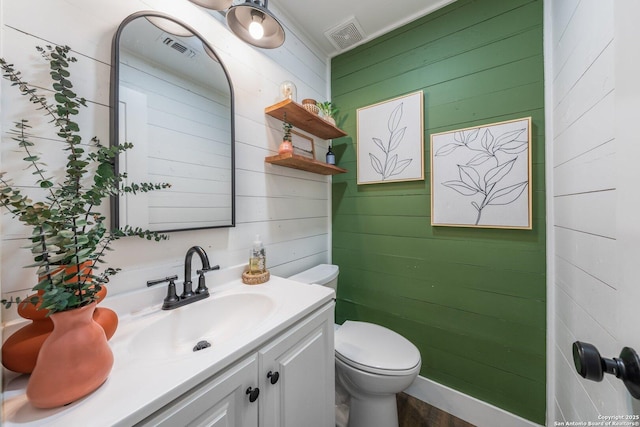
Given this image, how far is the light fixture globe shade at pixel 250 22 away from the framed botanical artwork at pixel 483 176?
3.42ft

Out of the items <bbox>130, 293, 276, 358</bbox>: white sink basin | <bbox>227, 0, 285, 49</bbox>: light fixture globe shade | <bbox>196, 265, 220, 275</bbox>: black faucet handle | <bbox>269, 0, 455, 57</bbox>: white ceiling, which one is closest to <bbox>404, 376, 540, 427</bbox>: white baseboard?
<bbox>130, 293, 276, 358</bbox>: white sink basin

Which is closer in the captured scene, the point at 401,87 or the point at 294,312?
the point at 294,312

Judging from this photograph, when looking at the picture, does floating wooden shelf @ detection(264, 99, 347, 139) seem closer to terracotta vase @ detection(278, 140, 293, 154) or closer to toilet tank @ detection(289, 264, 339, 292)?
terracotta vase @ detection(278, 140, 293, 154)

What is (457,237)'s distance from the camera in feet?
4.42

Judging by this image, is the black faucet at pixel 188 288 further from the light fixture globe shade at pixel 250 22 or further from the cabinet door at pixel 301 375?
the light fixture globe shade at pixel 250 22

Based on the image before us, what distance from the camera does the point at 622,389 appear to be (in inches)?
17.3

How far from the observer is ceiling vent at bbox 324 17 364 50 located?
1516 millimetres

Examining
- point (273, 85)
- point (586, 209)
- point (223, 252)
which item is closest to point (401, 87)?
point (273, 85)

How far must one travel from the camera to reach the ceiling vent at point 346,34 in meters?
1.52

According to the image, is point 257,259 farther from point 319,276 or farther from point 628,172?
point 628,172

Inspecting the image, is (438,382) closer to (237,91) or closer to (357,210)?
(357,210)

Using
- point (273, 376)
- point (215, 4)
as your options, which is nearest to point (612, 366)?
point (273, 376)

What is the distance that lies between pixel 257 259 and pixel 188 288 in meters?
0.33

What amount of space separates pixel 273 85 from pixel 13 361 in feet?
4.77
